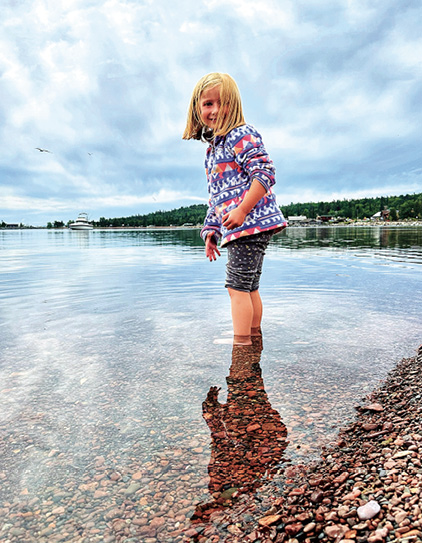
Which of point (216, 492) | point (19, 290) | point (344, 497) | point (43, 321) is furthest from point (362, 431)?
point (19, 290)

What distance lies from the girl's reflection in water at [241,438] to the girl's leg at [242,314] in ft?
2.56

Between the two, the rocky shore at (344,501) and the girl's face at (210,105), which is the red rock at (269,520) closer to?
the rocky shore at (344,501)

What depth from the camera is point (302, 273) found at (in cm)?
907

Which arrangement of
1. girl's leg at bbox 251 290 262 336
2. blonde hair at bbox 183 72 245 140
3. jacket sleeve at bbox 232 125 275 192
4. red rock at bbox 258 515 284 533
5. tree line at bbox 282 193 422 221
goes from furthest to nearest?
1. tree line at bbox 282 193 422 221
2. girl's leg at bbox 251 290 262 336
3. blonde hair at bbox 183 72 245 140
4. jacket sleeve at bbox 232 125 275 192
5. red rock at bbox 258 515 284 533

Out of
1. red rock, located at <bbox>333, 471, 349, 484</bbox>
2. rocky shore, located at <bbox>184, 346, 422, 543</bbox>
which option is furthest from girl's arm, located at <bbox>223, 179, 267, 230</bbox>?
red rock, located at <bbox>333, 471, 349, 484</bbox>

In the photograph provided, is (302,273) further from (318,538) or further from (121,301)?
(318,538)

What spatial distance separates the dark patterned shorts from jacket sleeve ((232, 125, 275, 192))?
56 cm

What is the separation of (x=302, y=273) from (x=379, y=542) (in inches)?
320

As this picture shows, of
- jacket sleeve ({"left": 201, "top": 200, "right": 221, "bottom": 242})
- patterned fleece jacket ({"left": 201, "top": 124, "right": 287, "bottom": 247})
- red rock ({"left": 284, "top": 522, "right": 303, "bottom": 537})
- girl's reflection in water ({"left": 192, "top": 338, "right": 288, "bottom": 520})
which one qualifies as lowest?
girl's reflection in water ({"left": 192, "top": 338, "right": 288, "bottom": 520})

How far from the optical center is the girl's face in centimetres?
353

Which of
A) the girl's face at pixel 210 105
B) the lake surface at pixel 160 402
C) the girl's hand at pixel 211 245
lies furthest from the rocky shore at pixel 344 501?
the girl's face at pixel 210 105

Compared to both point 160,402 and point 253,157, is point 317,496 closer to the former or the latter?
point 160,402

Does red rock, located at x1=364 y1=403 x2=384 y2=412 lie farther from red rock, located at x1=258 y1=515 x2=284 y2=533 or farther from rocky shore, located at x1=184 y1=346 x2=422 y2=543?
red rock, located at x1=258 y1=515 x2=284 y2=533

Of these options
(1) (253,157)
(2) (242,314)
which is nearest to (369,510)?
(2) (242,314)
